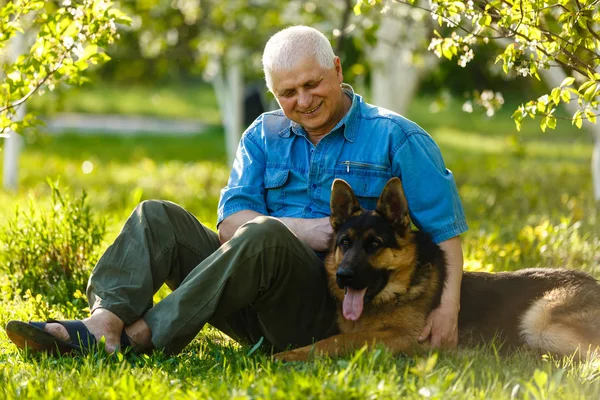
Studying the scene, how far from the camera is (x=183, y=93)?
30516 mm

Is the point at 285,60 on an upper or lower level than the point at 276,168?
upper

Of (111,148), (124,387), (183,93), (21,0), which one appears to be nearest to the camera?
(124,387)

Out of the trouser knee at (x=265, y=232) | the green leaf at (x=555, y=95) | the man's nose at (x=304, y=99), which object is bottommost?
the trouser knee at (x=265, y=232)

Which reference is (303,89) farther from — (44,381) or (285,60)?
(44,381)

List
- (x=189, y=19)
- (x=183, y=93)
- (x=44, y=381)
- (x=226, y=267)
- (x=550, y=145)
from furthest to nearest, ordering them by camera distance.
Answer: (x=183, y=93)
(x=550, y=145)
(x=189, y=19)
(x=226, y=267)
(x=44, y=381)

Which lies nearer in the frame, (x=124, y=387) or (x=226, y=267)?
(x=124, y=387)

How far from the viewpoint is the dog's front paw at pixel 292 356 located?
3.70 meters

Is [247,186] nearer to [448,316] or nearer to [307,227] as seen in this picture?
[307,227]

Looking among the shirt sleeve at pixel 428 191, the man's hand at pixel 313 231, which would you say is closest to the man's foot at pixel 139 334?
the man's hand at pixel 313 231

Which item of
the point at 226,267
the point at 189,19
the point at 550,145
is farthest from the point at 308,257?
the point at 550,145

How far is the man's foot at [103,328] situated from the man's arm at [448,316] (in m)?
1.43

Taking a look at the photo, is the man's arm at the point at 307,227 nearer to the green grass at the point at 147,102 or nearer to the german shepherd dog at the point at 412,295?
the german shepherd dog at the point at 412,295

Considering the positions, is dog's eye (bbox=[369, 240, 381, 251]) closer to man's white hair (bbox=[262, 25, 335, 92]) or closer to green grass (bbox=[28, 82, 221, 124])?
man's white hair (bbox=[262, 25, 335, 92])

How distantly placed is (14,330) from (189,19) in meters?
8.61
